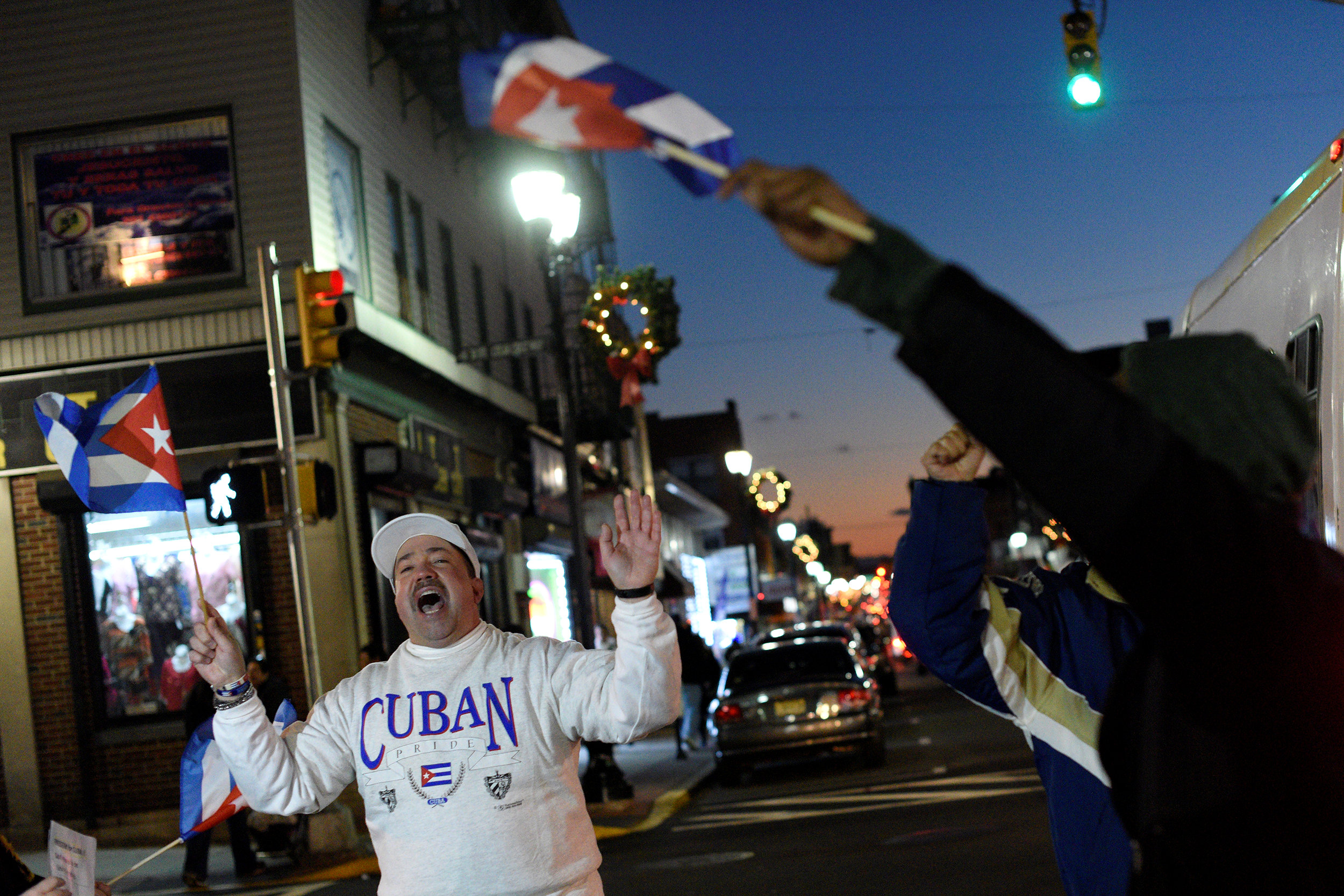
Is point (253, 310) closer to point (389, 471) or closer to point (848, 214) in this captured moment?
point (389, 471)

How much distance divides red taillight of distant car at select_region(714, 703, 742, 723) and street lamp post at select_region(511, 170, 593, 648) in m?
2.00

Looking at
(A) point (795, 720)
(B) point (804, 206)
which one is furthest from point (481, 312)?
(B) point (804, 206)

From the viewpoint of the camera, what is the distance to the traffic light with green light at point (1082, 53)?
1322cm

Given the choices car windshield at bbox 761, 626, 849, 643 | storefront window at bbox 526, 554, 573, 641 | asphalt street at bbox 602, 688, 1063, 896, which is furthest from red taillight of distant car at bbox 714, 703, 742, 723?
storefront window at bbox 526, 554, 573, 641

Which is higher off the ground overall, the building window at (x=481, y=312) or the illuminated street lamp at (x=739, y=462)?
the building window at (x=481, y=312)

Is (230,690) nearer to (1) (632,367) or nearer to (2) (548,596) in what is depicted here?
(1) (632,367)

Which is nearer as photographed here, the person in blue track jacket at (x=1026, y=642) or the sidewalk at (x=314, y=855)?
the person in blue track jacket at (x=1026, y=642)

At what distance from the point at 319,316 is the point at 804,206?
1109 centimetres

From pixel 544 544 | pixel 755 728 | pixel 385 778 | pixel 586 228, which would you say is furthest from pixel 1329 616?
pixel 586 228

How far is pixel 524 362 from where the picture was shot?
2834 cm

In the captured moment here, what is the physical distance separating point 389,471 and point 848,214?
1695cm

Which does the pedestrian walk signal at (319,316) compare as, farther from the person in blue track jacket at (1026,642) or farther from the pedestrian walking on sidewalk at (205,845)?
the person in blue track jacket at (1026,642)

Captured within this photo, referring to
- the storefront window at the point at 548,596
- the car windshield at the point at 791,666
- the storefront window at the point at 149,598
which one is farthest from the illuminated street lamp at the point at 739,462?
the storefront window at the point at 149,598

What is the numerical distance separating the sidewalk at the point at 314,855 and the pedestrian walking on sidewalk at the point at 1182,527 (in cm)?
1117
